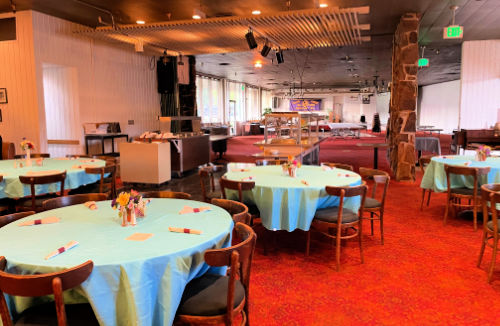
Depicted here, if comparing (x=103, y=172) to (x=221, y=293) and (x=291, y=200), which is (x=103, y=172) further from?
(x=221, y=293)

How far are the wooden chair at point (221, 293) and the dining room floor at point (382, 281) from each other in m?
0.63

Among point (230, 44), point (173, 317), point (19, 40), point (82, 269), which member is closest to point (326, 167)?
point (173, 317)

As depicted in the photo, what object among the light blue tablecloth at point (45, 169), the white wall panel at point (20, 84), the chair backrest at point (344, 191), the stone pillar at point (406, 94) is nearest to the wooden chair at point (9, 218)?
the light blue tablecloth at point (45, 169)

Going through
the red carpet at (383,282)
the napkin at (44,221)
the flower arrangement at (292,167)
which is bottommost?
the red carpet at (383,282)

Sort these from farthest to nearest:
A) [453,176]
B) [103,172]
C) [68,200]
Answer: [453,176], [103,172], [68,200]

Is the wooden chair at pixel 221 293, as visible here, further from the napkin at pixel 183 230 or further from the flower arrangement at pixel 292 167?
the flower arrangement at pixel 292 167

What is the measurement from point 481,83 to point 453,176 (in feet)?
20.6

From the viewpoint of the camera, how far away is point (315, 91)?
29609 millimetres

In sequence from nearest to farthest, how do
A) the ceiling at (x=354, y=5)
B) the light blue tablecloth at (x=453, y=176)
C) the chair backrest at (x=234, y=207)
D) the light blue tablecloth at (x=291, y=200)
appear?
the chair backrest at (x=234, y=207)
the light blue tablecloth at (x=291, y=200)
the light blue tablecloth at (x=453, y=176)
the ceiling at (x=354, y=5)

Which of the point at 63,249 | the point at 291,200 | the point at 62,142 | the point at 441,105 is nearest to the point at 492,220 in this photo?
the point at 291,200

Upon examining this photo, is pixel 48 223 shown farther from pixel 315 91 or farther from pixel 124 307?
pixel 315 91

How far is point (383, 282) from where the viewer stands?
10.6 ft

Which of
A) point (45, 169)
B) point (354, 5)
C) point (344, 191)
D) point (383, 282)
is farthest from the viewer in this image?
point (354, 5)

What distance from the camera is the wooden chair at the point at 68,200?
9.88ft
